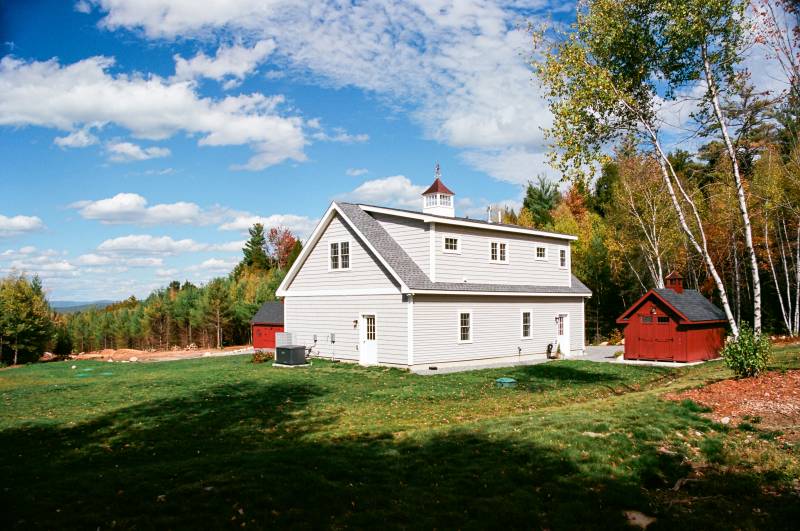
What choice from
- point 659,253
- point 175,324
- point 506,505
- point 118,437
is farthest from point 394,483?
point 175,324

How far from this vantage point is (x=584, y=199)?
62.7 m

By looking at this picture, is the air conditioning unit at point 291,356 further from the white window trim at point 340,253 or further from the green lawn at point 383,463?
the green lawn at point 383,463

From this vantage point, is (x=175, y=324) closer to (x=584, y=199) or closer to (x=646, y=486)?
(x=584, y=199)

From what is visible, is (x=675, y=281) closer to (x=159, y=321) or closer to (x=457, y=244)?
(x=457, y=244)

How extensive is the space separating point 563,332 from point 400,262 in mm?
10902

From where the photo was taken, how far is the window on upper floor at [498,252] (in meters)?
27.2

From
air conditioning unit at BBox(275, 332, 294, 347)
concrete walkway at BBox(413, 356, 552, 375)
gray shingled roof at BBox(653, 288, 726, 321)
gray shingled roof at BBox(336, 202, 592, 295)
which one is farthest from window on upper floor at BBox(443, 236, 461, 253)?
gray shingled roof at BBox(653, 288, 726, 321)

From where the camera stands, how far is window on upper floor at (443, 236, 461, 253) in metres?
25.3

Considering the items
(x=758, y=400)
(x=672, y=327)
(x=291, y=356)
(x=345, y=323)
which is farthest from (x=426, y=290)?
(x=758, y=400)

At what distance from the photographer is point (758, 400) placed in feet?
42.1

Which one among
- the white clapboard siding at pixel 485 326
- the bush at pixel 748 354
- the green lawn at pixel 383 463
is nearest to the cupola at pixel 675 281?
the white clapboard siding at pixel 485 326

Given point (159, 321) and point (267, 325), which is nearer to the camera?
point (267, 325)

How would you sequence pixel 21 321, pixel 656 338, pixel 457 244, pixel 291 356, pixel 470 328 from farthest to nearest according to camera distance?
pixel 21 321 → pixel 656 338 → pixel 457 244 → pixel 470 328 → pixel 291 356

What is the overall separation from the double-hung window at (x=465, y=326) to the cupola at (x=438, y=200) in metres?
5.29
